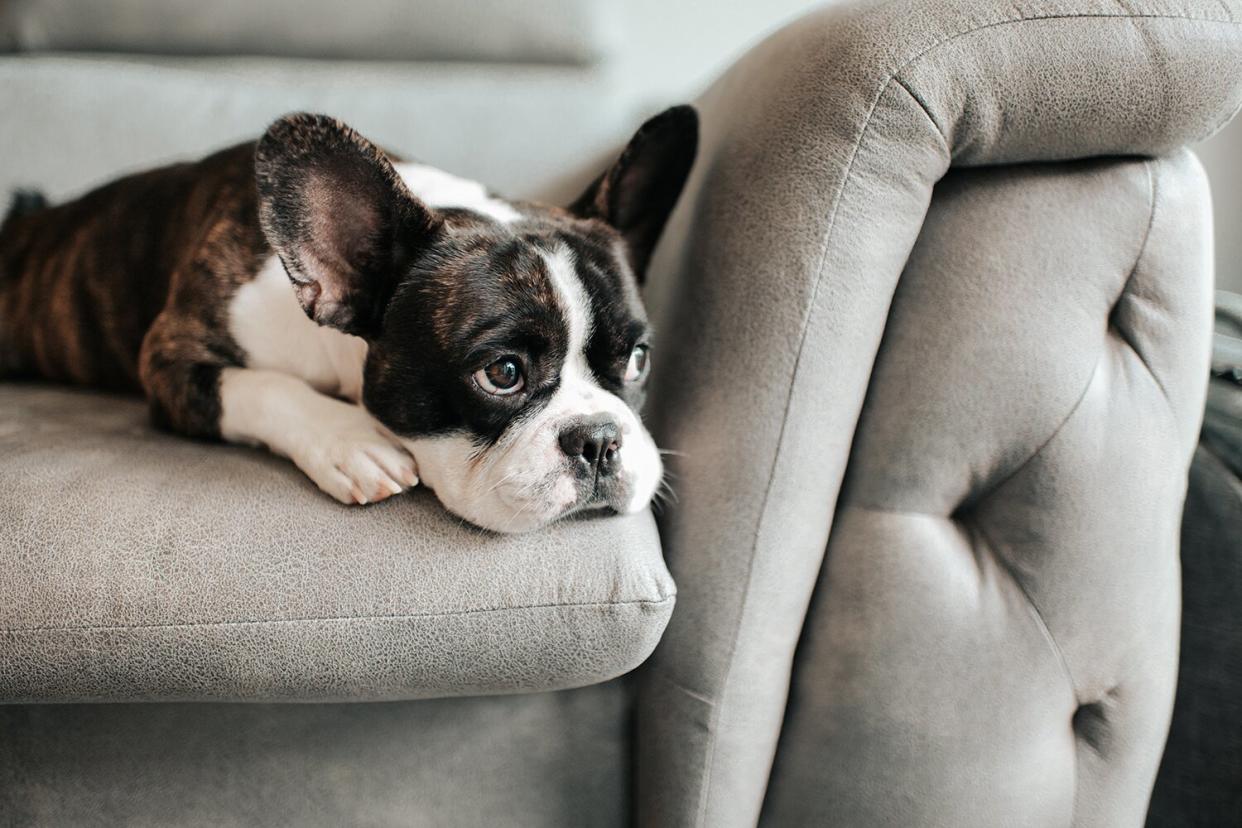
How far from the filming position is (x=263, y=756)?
44.1 inches

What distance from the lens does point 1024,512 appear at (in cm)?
114

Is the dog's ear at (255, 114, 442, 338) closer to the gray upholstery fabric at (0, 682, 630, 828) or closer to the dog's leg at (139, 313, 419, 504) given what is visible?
the dog's leg at (139, 313, 419, 504)

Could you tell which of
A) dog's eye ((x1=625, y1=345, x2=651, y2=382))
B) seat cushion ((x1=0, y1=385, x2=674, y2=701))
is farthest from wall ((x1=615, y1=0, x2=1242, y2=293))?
seat cushion ((x1=0, y1=385, x2=674, y2=701))

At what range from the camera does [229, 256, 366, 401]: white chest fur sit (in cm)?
132

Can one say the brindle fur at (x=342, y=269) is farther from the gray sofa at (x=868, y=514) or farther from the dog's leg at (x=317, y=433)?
the gray sofa at (x=868, y=514)

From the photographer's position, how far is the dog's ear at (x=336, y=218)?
1044mm

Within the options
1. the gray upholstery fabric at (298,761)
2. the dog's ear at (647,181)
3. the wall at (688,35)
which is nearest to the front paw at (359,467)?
the gray upholstery fabric at (298,761)

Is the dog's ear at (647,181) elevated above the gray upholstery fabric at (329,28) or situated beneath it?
situated beneath

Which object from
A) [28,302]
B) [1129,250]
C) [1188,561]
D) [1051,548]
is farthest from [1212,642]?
[28,302]

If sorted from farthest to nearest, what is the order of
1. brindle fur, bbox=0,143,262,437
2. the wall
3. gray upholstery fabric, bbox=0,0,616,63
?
the wall < gray upholstery fabric, bbox=0,0,616,63 < brindle fur, bbox=0,143,262,437

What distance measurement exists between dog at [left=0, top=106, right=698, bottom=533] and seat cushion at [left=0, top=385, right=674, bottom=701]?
2.7 inches

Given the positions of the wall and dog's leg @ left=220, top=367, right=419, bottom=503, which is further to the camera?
the wall

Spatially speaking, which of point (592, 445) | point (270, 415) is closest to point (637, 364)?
point (592, 445)

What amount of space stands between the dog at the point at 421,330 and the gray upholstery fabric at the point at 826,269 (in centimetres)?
14
